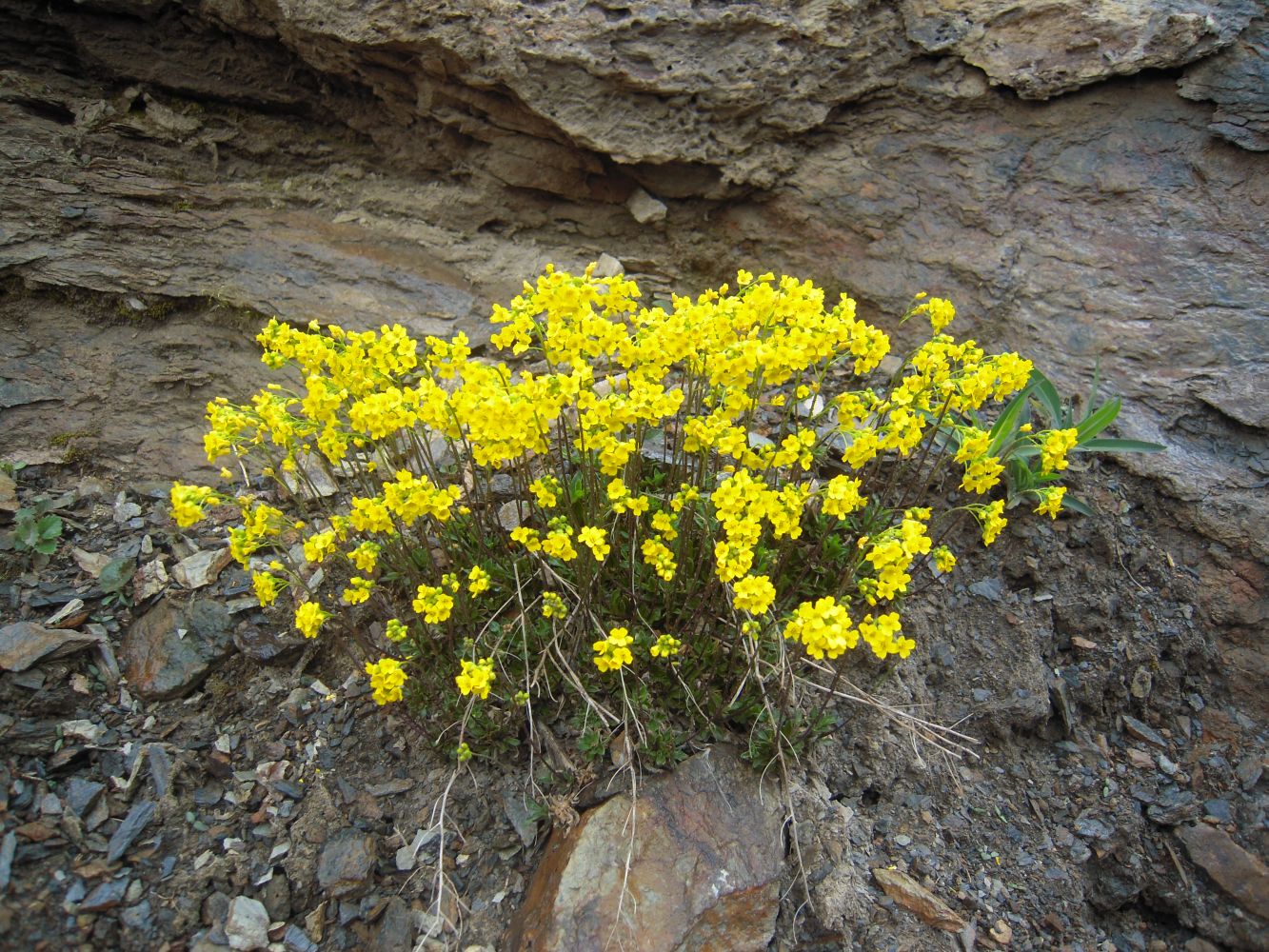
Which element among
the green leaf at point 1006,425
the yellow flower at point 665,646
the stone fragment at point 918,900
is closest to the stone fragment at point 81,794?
the yellow flower at point 665,646

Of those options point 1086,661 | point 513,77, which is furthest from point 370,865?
point 513,77

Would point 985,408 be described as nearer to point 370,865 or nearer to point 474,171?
point 474,171

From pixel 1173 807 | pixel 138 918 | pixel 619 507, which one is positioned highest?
pixel 619 507

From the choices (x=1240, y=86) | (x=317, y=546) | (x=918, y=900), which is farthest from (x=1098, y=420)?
(x=317, y=546)

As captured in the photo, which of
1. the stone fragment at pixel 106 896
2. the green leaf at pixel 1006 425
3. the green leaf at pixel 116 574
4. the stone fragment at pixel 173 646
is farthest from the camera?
the green leaf at pixel 1006 425

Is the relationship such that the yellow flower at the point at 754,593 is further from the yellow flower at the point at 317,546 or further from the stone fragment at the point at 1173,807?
the stone fragment at the point at 1173,807

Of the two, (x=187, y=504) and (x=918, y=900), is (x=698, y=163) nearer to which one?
(x=187, y=504)
